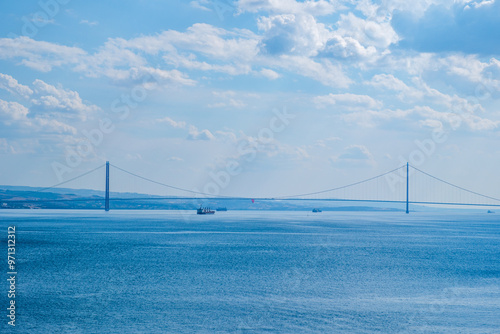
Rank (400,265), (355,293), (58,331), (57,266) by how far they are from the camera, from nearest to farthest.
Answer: (58,331)
(355,293)
(57,266)
(400,265)

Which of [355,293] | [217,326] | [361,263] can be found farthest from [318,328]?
[361,263]

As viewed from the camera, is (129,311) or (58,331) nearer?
(58,331)

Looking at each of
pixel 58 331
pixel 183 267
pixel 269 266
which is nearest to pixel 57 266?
pixel 183 267

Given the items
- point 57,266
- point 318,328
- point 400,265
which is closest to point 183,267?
point 57,266

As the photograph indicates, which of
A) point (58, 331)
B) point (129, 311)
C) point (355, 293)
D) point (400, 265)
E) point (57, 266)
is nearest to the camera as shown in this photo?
point (58, 331)

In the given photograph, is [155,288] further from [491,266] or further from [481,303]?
[491,266]

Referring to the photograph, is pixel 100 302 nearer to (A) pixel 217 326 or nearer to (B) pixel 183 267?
(A) pixel 217 326

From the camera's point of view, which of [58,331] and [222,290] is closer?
[58,331]

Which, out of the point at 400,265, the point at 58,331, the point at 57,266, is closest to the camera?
the point at 58,331
